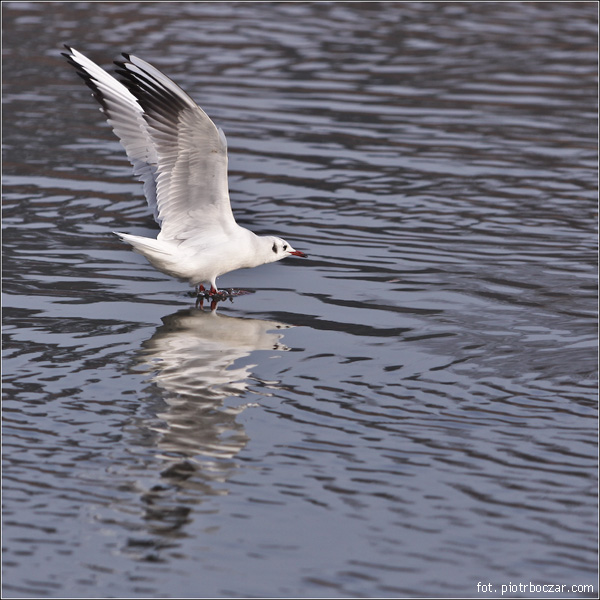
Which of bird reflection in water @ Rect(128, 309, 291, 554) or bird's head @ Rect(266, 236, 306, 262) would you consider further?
bird's head @ Rect(266, 236, 306, 262)

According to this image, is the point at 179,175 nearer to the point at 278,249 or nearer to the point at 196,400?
the point at 278,249

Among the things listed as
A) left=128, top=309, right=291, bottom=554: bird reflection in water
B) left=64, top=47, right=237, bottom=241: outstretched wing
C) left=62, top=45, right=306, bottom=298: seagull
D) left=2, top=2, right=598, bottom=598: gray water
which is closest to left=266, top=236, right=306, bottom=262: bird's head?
left=62, top=45, right=306, bottom=298: seagull

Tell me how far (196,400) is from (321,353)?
1417mm

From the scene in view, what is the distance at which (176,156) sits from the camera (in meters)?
9.80

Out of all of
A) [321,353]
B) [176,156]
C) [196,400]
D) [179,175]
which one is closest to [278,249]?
[179,175]

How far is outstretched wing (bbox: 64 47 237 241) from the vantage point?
938 cm

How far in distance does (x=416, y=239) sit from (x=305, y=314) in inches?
99.4

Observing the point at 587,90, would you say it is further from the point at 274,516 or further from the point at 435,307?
the point at 274,516

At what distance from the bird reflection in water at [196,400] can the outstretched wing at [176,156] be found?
859 millimetres

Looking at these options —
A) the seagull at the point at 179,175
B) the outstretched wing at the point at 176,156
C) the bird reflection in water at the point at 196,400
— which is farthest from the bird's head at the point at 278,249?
the bird reflection in water at the point at 196,400

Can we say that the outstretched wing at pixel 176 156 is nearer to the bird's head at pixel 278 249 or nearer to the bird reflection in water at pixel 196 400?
the bird's head at pixel 278 249

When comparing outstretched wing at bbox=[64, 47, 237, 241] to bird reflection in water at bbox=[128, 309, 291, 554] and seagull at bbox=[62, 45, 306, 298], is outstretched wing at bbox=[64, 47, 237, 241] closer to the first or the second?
seagull at bbox=[62, 45, 306, 298]

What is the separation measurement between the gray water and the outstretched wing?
786 mm

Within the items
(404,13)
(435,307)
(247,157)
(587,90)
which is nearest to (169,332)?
(435,307)
